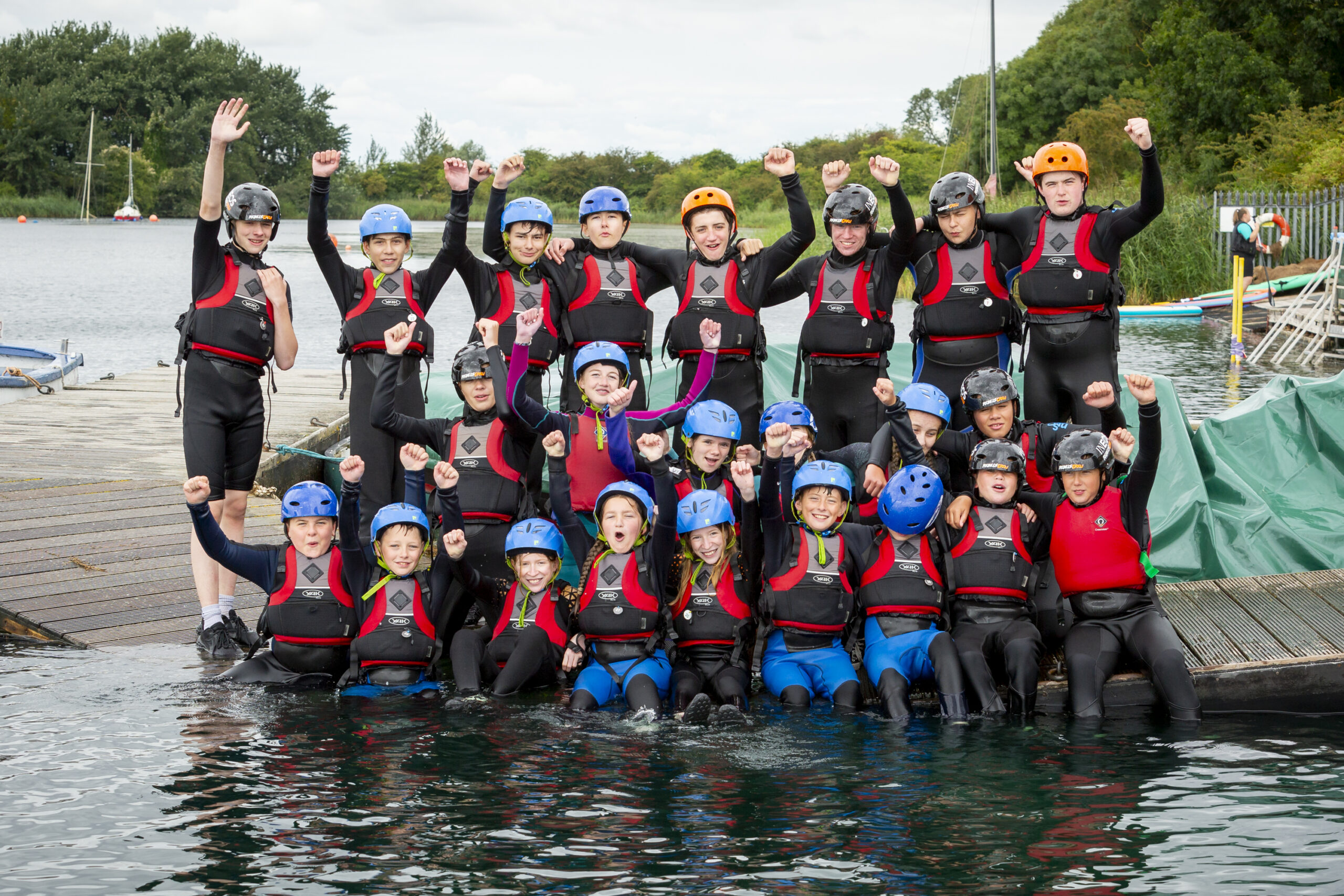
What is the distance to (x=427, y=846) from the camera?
4.39m

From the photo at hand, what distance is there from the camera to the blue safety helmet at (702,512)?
5.98 metres

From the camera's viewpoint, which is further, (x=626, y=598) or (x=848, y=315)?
(x=848, y=315)

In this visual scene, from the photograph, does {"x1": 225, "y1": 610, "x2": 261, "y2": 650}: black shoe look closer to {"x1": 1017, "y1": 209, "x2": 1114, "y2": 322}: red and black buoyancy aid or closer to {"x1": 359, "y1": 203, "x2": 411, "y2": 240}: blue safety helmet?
{"x1": 359, "y1": 203, "x2": 411, "y2": 240}: blue safety helmet

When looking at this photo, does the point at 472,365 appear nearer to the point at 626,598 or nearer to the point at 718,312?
the point at 718,312

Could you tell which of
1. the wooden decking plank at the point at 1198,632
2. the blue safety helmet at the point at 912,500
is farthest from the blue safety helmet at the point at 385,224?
the wooden decking plank at the point at 1198,632

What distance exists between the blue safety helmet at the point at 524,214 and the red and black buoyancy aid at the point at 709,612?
88.5 inches

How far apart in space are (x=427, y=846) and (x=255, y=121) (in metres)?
86.6

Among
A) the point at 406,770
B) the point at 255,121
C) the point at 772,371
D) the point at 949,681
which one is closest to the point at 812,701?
the point at 949,681

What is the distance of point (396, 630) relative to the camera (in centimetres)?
606

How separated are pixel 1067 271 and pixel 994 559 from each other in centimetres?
179

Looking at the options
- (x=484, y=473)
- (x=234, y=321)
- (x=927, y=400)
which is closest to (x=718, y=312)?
(x=927, y=400)

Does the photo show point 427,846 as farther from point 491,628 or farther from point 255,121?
point 255,121

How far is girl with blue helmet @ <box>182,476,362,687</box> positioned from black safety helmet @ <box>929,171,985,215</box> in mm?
3604

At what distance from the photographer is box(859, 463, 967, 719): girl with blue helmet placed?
5.85m
